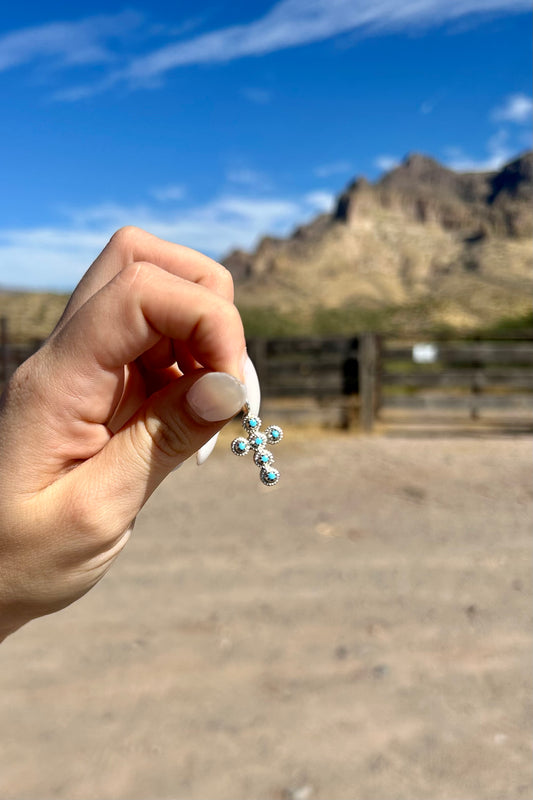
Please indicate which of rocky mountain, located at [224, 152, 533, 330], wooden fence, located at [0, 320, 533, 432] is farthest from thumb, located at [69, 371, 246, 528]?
rocky mountain, located at [224, 152, 533, 330]

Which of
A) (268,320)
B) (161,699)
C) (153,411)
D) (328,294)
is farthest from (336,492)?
(328,294)

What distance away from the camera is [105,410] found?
116 centimetres

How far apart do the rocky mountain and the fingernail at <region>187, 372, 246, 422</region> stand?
151 ft

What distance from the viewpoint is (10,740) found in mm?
2715

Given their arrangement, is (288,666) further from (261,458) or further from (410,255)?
(410,255)

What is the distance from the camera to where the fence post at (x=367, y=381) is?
9461 mm

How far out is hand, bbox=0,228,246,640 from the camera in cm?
103

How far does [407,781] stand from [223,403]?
2.08 metres

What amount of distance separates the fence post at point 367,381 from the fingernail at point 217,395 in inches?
334

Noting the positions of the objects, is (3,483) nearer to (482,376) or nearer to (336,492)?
(336,492)

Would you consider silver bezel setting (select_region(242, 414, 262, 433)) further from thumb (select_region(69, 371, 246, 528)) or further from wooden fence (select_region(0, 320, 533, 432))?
wooden fence (select_region(0, 320, 533, 432))

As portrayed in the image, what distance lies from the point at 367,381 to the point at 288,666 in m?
6.59

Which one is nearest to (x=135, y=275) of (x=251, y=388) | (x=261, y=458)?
(x=251, y=388)

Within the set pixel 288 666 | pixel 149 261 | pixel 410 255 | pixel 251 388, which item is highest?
pixel 149 261
